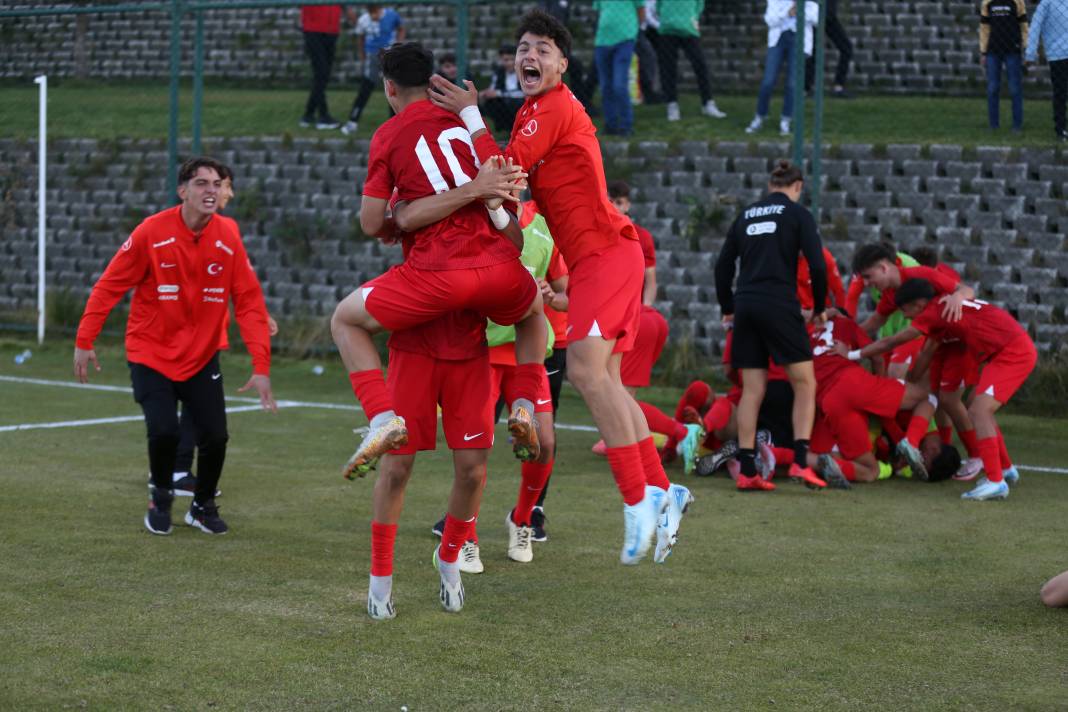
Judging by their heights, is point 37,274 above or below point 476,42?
below

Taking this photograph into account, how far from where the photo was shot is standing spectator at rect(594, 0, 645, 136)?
1439cm

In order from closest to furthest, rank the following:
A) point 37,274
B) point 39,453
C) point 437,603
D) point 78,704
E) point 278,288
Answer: point 78,704
point 437,603
point 39,453
point 278,288
point 37,274

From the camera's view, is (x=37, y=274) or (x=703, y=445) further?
(x=37, y=274)

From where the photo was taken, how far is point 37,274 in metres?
17.2

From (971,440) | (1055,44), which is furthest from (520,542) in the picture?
(1055,44)

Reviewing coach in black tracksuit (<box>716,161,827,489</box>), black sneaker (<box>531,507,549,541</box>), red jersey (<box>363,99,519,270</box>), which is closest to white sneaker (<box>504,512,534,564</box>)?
black sneaker (<box>531,507,549,541</box>)

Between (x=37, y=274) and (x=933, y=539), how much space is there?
12.7 meters

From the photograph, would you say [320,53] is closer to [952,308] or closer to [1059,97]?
[1059,97]

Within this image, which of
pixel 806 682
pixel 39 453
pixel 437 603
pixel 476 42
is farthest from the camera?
pixel 476 42

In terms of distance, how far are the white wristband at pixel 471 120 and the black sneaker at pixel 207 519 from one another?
2876 mm

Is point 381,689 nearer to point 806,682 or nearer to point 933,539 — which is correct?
point 806,682

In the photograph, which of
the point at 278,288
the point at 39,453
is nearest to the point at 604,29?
the point at 278,288

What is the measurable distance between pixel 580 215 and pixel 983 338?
4507 millimetres

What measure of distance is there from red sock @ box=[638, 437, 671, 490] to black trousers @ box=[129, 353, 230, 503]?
2.47m
